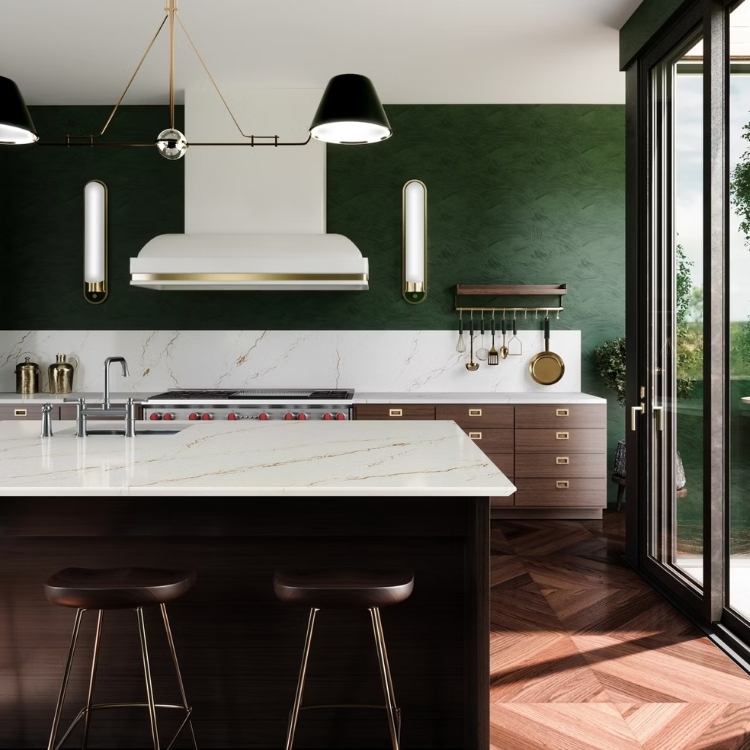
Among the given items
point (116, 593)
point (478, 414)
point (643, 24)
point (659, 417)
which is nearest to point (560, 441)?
point (478, 414)

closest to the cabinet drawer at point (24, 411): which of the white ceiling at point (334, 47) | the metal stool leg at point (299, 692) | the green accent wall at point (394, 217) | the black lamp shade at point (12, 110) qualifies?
the green accent wall at point (394, 217)

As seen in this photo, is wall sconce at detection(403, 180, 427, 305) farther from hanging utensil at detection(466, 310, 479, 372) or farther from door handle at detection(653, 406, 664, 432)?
door handle at detection(653, 406, 664, 432)

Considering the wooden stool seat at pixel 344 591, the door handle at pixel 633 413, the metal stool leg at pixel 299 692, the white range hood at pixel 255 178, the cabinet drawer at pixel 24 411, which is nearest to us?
the wooden stool seat at pixel 344 591

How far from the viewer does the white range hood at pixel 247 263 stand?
4.71 metres

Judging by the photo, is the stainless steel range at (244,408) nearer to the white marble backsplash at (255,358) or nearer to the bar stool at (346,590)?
the white marble backsplash at (255,358)

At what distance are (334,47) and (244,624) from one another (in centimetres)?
344

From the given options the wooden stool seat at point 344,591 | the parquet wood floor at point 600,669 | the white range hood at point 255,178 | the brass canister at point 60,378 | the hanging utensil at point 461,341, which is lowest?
the parquet wood floor at point 600,669

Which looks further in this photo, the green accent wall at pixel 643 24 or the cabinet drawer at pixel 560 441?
the cabinet drawer at pixel 560 441

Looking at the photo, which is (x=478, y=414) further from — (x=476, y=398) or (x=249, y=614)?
(x=249, y=614)

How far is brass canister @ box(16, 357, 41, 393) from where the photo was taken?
538 centimetres

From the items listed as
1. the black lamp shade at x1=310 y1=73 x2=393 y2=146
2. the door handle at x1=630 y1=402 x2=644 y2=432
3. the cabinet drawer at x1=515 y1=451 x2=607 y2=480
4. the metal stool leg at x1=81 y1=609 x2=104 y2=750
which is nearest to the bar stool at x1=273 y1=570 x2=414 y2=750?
the metal stool leg at x1=81 y1=609 x2=104 y2=750

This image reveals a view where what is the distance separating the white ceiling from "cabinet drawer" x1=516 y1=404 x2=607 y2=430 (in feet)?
7.13

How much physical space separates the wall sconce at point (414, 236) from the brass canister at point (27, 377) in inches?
108

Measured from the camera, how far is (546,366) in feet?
18.3
